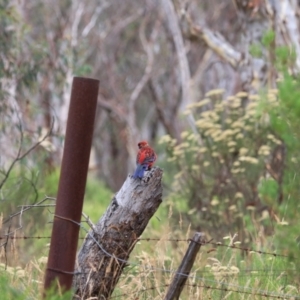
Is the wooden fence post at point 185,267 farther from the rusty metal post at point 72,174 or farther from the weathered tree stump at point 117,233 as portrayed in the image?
the rusty metal post at point 72,174

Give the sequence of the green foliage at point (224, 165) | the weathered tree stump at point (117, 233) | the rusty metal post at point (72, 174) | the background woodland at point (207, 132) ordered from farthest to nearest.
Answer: the green foliage at point (224, 165), the weathered tree stump at point (117, 233), the background woodland at point (207, 132), the rusty metal post at point (72, 174)

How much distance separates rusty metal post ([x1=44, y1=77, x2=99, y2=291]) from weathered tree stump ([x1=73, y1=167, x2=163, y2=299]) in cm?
56

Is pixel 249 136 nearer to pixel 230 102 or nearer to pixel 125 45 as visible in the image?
pixel 230 102

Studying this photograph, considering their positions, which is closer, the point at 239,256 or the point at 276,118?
the point at 276,118

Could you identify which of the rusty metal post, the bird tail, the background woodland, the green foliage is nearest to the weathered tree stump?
the bird tail

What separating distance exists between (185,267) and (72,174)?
772mm

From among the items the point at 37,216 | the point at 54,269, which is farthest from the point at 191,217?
the point at 54,269

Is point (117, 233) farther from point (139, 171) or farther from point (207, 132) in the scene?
point (207, 132)

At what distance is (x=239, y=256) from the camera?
689 centimetres

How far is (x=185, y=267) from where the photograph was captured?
14.0ft

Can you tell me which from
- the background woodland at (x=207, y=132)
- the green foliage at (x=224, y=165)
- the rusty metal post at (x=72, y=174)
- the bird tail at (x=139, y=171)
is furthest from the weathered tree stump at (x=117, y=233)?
the green foliage at (x=224, y=165)

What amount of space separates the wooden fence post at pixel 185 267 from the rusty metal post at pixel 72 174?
58 centimetres

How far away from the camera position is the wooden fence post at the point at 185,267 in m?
4.16

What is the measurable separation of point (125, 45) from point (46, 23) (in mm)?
4375
